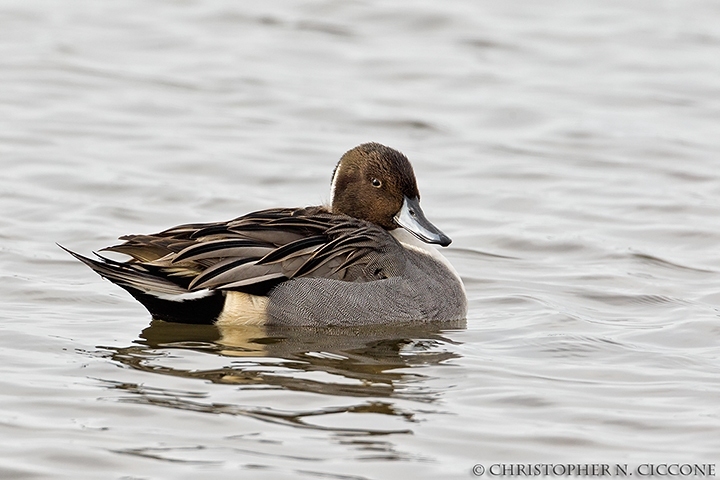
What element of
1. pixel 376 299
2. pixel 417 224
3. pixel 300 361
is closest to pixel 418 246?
pixel 417 224

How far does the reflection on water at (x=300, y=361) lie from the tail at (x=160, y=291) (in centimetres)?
12

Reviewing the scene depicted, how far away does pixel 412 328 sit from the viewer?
7.88 meters

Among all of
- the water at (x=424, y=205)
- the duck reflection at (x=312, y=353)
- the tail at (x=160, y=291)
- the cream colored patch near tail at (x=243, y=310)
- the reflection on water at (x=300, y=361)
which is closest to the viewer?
the water at (x=424, y=205)

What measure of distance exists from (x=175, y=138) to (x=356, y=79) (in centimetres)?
282

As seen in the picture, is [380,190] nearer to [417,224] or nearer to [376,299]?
[417,224]

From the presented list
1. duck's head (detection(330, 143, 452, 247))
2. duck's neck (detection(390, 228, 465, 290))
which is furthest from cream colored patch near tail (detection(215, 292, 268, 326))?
duck's neck (detection(390, 228, 465, 290))

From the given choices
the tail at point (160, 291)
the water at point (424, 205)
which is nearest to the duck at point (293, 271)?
the tail at point (160, 291)

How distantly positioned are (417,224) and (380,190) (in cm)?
30

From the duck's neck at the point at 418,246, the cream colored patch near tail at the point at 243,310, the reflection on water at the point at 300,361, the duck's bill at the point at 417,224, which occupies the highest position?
the duck's bill at the point at 417,224

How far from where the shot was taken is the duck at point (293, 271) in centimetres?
747

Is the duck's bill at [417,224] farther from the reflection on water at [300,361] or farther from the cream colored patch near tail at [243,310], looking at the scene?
the cream colored patch near tail at [243,310]

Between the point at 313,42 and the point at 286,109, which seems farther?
the point at 313,42

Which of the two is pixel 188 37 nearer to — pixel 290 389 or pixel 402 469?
pixel 290 389

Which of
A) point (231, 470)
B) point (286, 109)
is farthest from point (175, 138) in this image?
point (231, 470)
